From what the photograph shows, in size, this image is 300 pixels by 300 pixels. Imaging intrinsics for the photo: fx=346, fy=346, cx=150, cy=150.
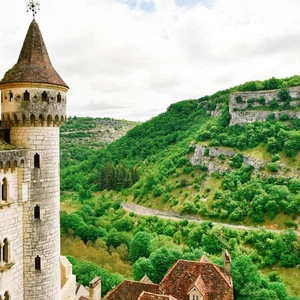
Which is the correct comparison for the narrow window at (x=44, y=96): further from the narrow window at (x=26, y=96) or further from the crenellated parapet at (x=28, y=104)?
the narrow window at (x=26, y=96)

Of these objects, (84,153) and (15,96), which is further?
(84,153)

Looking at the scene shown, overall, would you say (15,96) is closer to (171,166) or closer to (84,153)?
(171,166)

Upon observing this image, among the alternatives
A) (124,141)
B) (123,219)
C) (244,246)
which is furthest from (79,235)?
(124,141)

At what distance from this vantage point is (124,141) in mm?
153375

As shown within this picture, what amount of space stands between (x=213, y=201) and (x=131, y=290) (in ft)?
157

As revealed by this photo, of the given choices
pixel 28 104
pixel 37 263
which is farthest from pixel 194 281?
pixel 28 104

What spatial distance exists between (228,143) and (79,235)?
151 ft

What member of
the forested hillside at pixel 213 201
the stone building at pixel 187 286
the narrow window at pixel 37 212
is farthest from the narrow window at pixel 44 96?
the forested hillside at pixel 213 201

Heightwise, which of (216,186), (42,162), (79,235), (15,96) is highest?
(15,96)

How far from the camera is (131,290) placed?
3291cm

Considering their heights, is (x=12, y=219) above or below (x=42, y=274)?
above

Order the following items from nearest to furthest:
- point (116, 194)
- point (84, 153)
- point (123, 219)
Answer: point (123, 219), point (116, 194), point (84, 153)

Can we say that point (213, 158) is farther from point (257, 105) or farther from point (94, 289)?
point (94, 289)

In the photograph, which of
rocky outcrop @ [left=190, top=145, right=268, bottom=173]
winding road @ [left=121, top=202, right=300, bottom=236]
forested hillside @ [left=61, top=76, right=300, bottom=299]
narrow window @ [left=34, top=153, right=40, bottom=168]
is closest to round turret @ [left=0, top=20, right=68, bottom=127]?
narrow window @ [left=34, top=153, right=40, bottom=168]
